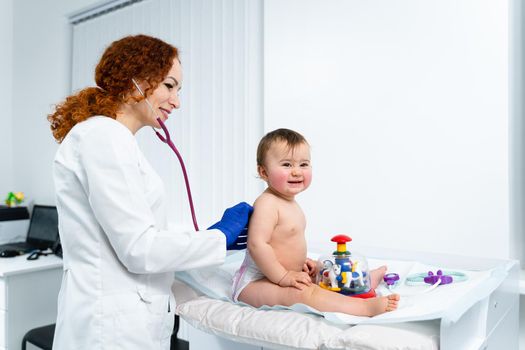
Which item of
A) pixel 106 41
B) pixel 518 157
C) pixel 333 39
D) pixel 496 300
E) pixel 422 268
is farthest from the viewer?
pixel 106 41

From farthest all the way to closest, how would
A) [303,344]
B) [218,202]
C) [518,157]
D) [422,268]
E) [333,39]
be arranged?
[218,202] → [333,39] → [518,157] → [422,268] → [303,344]

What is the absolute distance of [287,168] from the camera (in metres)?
1.13

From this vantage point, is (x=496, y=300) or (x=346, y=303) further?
(x=496, y=300)

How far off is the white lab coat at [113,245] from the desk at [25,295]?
1.39 metres

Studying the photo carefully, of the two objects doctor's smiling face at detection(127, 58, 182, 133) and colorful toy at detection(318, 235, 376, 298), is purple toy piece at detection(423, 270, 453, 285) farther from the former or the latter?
doctor's smiling face at detection(127, 58, 182, 133)

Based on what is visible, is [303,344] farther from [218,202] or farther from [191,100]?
[191,100]

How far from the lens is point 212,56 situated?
2158mm

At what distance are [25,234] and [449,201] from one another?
266 centimetres

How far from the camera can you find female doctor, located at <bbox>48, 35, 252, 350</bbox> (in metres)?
0.92

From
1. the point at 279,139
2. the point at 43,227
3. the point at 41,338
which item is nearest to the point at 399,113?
the point at 279,139

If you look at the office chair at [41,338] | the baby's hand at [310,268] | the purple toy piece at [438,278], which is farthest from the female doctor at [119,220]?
the office chair at [41,338]

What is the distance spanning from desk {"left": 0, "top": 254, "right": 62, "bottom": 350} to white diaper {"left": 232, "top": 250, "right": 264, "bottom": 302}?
1540mm

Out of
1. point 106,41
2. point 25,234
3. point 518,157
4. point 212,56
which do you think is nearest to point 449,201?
point 518,157

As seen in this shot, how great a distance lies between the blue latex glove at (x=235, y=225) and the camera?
108cm
